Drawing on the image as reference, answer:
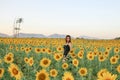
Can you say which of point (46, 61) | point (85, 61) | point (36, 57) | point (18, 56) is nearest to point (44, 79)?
point (46, 61)

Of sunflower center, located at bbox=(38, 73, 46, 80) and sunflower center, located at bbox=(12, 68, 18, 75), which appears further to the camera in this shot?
sunflower center, located at bbox=(12, 68, 18, 75)

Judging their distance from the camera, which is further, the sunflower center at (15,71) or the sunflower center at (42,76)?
the sunflower center at (15,71)

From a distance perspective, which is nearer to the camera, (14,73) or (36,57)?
(14,73)

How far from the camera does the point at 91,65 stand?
12.7m

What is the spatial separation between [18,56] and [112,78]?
11560mm

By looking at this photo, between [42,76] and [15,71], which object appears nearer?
[42,76]

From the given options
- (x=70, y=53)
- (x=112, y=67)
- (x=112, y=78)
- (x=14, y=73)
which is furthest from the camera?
(x=70, y=53)

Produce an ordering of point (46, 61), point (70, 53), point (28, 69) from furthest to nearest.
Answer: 1. point (70, 53)
2. point (28, 69)
3. point (46, 61)

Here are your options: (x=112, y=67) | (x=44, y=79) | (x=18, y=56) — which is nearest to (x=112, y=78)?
(x=44, y=79)

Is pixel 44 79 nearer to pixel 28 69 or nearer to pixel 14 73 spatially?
pixel 14 73

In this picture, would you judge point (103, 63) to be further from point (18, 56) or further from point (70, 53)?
point (18, 56)

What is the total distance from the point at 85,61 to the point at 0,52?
16.3ft

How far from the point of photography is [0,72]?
625 cm

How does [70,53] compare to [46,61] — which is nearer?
[46,61]
